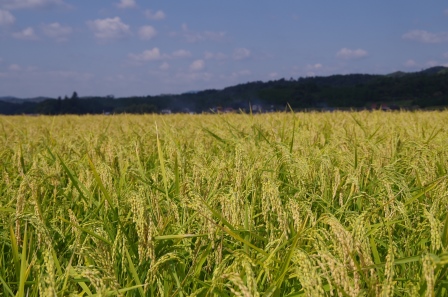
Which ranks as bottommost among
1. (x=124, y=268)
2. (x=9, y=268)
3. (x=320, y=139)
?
(x=9, y=268)

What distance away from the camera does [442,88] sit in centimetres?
6906

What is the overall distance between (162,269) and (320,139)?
3183mm

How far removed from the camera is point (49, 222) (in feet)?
7.50

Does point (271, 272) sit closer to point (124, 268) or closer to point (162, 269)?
point (162, 269)

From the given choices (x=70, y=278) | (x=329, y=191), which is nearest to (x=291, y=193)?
(x=329, y=191)

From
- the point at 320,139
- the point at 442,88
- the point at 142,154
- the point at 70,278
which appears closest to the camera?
the point at 70,278

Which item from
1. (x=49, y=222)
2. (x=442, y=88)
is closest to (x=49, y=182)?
(x=49, y=222)

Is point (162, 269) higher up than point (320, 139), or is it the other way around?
point (320, 139)

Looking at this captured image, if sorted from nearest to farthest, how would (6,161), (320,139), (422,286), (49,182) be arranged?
(422,286), (49,182), (6,161), (320,139)

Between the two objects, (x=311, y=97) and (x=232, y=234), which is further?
(x=311, y=97)

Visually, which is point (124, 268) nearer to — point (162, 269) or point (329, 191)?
point (162, 269)

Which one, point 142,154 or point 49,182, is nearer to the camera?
point 49,182

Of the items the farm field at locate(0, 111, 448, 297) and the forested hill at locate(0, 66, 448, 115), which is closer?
the farm field at locate(0, 111, 448, 297)

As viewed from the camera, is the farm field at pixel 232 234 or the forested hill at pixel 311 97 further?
the forested hill at pixel 311 97
